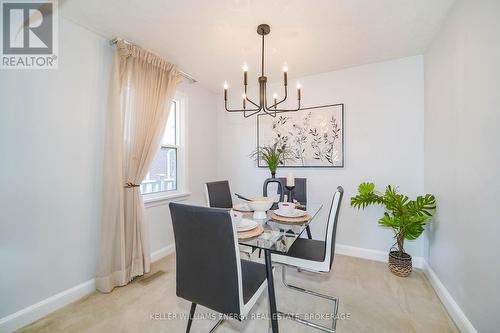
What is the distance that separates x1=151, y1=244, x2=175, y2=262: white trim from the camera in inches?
99.7

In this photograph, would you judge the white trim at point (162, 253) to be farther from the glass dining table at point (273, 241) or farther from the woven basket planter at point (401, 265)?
the woven basket planter at point (401, 265)

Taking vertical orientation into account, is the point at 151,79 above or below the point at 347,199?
above

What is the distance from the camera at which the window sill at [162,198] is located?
2.47 metres

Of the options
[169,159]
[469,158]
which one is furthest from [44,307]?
[469,158]

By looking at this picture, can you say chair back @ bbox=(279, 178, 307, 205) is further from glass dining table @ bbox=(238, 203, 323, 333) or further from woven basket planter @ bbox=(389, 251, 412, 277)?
woven basket planter @ bbox=(389, 251, 412, 277)

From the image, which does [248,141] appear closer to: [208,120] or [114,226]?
[208,120]

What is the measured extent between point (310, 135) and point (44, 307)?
3168mm

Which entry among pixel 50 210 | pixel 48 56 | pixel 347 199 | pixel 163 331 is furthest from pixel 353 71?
pixel 50 210

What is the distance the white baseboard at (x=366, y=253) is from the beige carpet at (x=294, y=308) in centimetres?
19

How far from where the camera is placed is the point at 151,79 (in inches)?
90.1

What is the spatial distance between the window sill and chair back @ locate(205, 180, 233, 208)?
2.54 feet

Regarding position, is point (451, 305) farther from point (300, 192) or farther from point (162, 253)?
point (162, 253)

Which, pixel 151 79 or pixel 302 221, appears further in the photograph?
pixel 151 79

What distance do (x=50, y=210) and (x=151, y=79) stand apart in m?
1.55
